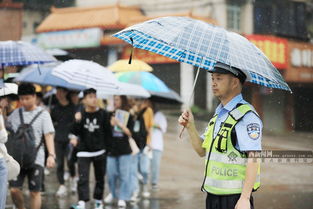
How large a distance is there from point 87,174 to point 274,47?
17.5 meters

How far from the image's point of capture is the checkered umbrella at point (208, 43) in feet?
12.5

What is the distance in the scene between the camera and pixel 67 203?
8062mm

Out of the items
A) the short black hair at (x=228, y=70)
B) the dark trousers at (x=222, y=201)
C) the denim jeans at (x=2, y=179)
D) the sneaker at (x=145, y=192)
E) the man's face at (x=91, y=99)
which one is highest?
the short black hair at (x=228, y=70)

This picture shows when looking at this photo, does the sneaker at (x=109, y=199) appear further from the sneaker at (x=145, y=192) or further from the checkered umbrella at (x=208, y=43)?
the checkered umbrella at (x=208, y=43)

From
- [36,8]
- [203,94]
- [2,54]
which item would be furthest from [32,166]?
[36,8]

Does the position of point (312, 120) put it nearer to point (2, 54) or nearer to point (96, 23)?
point (2, 54)

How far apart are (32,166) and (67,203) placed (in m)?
1.84

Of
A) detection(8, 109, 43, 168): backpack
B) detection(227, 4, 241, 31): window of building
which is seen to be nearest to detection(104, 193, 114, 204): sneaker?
detection(8, 109, 43, 168): backpack

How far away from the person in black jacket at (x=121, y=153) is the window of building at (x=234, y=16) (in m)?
17.4

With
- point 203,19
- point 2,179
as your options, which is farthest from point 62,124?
point 203,19

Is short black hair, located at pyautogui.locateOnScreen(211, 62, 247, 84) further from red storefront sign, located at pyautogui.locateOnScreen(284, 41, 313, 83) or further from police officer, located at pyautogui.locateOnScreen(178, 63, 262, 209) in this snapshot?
red storefront sign, located at pyautogui.locateOnScreen(284, 41, 313, 83)

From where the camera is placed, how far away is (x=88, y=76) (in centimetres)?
715

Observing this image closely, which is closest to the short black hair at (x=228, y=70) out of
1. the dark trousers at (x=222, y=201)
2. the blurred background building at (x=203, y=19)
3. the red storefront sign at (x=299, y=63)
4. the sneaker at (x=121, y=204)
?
the dark trousers at (x=222, y=201)

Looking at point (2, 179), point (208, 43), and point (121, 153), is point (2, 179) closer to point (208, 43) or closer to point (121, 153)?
point (208, 43)
